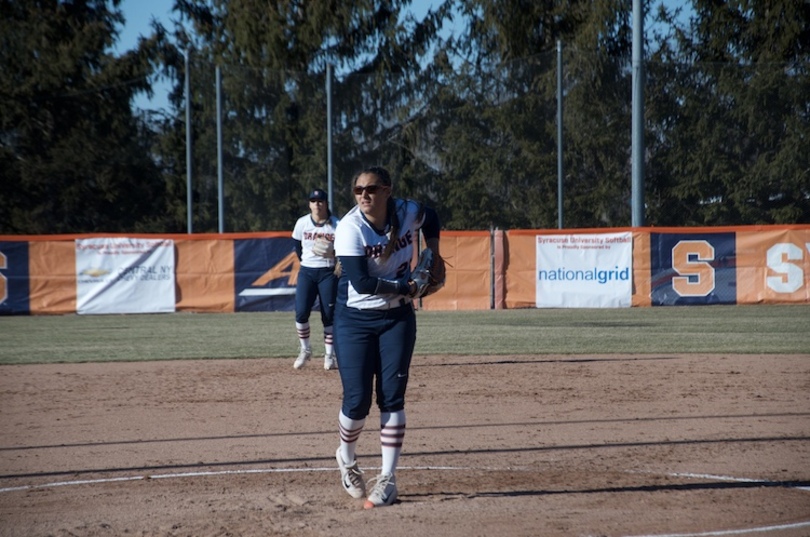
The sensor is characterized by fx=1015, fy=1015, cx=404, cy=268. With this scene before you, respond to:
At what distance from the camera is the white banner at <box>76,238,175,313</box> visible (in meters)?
22.6

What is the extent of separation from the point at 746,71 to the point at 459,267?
9.53 m

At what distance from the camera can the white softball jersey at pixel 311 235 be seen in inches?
470

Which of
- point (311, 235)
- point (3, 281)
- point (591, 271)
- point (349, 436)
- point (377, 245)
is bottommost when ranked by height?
point (349, 436)

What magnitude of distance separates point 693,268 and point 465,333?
7.13 m

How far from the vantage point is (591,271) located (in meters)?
22.1

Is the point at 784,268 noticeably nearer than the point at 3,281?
Yes

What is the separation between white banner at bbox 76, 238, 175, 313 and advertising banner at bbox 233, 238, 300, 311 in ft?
5.03

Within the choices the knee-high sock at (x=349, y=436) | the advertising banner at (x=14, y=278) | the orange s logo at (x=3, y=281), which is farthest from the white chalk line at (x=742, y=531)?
the orange s logo at (x=3, y=281)

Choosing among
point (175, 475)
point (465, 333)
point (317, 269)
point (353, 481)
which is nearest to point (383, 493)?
point (353, 481)

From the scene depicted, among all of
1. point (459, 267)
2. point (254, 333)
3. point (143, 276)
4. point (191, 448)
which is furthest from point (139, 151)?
point (191, 448)

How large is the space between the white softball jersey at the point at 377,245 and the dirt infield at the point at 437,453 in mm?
1218

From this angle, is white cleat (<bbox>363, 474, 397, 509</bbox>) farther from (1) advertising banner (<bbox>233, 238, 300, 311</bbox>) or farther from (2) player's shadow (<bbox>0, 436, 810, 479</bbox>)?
(1) advertising banner (<bbox>233, 238, 300, 311</bbox>)

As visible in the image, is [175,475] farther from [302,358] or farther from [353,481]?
[302,358]

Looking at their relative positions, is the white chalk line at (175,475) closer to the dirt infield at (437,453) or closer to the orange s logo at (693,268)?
the dirt infield at (437,453)
